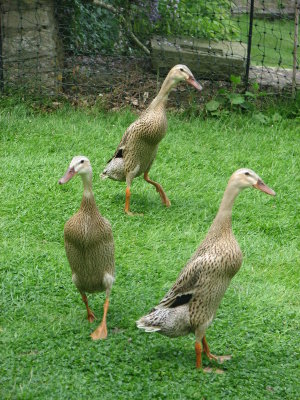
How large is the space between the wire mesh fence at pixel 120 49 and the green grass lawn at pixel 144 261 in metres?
0.59

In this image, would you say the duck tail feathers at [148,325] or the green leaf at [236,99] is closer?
the duck tail feathers at [148,325]

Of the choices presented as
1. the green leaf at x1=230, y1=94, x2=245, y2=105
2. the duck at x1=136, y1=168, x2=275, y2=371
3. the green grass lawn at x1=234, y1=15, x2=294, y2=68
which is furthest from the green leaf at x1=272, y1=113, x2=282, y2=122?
the duck at x1=136, y1=168, x2=275, y2=371

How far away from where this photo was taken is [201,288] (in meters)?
4.34

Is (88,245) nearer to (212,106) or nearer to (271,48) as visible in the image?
(212,106)

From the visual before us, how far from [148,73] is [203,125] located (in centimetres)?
124

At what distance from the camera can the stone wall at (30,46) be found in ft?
30.7

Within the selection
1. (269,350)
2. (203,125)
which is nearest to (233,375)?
(269,350)

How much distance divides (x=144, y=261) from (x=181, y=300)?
4.85 feet

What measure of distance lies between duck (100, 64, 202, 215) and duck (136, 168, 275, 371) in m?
2.37

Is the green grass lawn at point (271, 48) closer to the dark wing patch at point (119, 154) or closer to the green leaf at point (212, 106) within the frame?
the green leaf at point (212, 106)

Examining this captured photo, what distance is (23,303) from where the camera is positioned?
5109 millimetres

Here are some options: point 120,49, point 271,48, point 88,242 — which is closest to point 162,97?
point 88,242

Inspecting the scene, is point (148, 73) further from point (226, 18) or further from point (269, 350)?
point (269, 350)

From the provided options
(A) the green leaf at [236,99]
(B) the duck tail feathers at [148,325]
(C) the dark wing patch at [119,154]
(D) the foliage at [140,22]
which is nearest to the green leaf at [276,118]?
(A) the green leaf at [236,99]
